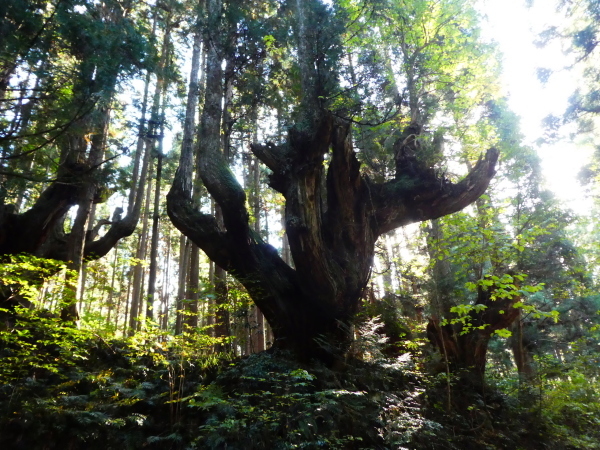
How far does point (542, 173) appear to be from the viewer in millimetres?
12586

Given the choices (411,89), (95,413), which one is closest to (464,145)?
(411,89)

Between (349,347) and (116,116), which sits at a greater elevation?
(116,116)

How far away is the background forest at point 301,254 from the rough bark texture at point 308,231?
37 mm

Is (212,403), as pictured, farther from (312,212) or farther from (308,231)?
(312,212)

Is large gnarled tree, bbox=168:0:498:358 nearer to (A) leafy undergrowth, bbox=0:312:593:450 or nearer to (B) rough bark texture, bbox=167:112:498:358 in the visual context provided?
(B) rough bark texture, bbox=167:112:498:358

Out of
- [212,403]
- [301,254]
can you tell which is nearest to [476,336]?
[301,254]

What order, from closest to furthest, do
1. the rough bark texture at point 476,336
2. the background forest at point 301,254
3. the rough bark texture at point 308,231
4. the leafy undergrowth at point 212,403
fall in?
1. the leafy undergrowth at point 212,403
2. the background forest at point 301,254
3. the rough bark texture at point 308,231
4. the rough bark texture at point 476,336

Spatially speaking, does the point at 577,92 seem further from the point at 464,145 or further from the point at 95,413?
the point at 95,413

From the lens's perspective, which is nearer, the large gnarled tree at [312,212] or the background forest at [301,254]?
the background forest at [301,254]

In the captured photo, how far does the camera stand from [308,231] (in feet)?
20.4

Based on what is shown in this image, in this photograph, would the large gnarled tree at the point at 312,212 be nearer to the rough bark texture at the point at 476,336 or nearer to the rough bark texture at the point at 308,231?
the rough bark texture at the point at 308,231

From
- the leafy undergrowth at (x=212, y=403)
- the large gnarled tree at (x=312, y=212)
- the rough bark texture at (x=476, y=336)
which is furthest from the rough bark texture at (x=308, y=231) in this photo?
the rough bark texture at (x=476, y=336)

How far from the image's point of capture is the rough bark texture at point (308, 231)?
248 inches

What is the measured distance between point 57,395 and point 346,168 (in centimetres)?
591
